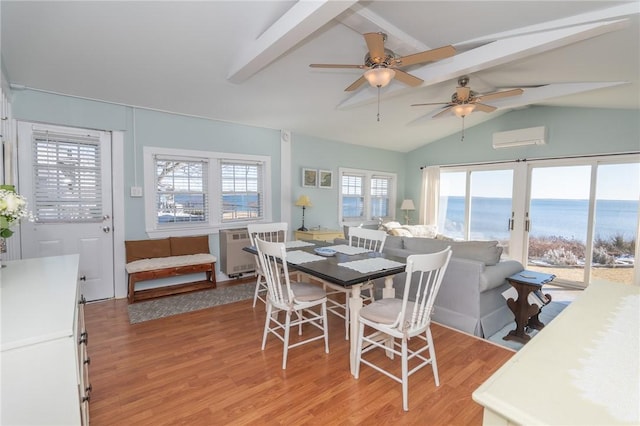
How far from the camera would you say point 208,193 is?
4.43m

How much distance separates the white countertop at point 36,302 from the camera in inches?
37.3

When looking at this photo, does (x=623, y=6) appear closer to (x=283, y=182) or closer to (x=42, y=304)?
(x=42, y=304)

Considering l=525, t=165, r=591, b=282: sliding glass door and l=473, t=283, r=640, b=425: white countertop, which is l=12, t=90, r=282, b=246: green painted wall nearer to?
l=473, t=283, r=640, b=425: white countertop

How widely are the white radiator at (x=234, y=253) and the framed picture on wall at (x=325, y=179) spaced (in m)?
1.83

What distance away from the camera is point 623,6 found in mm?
2059

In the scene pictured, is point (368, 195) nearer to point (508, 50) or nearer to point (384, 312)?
point (508, 50)

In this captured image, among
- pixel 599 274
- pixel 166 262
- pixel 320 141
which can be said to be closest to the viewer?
pixel 166 262

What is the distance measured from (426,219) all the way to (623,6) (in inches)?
195

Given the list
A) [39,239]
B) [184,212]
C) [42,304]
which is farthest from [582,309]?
[39,239]

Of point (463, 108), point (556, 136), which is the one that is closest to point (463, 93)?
point (463, 108)

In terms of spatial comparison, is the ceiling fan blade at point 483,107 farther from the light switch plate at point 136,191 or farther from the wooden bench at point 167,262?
the light switch plate at point 136,191

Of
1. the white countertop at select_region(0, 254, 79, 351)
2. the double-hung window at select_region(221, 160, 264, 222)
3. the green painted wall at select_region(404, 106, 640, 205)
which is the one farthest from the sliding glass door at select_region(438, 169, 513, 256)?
the white countertop at select_region(0, 254, 79, 351)

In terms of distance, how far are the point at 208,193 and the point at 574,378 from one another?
4372 millimetres

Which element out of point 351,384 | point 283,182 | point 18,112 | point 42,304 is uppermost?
point 18,112
